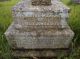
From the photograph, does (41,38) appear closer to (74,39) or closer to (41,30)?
(41,30)

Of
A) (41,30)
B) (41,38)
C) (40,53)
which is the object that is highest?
(41,30)

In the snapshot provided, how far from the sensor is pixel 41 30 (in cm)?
468

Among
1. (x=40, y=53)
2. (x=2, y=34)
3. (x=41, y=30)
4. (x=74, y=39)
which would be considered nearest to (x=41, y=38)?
(x=41, y=30)

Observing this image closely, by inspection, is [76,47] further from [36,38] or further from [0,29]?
[0,29]

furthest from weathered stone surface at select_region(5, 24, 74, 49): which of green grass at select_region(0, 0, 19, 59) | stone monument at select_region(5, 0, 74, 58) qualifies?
green grass at select_region(0, 0, 19, 59)

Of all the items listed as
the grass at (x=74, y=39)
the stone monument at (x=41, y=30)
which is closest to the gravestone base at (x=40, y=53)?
the stone monument at (x=41, y=30)

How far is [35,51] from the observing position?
15.6 ft

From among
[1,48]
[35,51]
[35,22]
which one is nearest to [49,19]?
[35,22]

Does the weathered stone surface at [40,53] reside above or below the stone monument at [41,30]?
below

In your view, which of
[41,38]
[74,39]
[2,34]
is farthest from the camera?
[2,34]

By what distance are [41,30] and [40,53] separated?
389mm

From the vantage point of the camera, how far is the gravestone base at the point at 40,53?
475cm

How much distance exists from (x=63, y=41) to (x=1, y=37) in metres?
1.26

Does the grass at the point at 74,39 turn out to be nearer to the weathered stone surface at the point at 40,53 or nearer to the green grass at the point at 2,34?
the green grass at the point at 2,34
